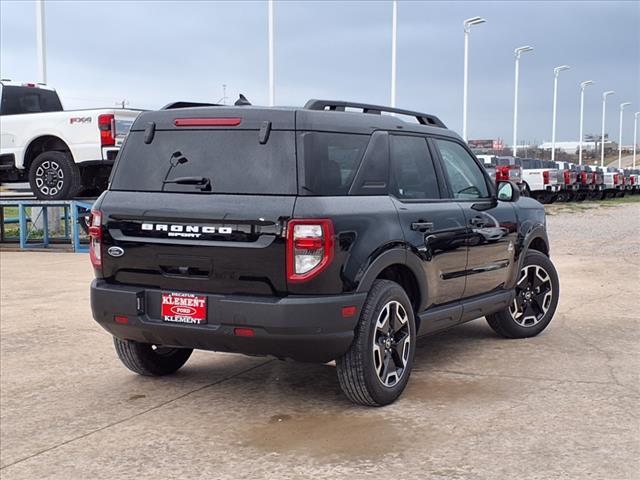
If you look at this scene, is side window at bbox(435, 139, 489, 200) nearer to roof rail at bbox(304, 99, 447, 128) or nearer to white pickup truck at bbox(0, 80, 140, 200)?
roof rail at bbox(304, 99, 447, 128)

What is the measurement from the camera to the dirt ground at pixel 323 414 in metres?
4.18

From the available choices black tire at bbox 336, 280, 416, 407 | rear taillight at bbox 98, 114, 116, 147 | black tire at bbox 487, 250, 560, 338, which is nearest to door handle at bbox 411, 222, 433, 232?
black tire at bbox 336, 280, 416, 407

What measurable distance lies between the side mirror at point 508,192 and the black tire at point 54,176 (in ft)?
30.8

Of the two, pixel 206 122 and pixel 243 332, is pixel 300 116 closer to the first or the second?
pixel 206 122

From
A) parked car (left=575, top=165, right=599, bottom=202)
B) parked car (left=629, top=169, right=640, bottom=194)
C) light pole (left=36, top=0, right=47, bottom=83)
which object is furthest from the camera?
parked car (left=629, top=169, right=640, bottom=194)

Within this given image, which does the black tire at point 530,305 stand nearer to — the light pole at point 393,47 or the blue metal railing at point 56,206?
the blue metal railing at point 56,206

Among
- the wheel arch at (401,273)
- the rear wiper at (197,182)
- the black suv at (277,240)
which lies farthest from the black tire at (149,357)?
the wheel arch at (401,273)

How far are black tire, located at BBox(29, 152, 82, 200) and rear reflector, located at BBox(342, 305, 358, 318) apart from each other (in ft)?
34.5

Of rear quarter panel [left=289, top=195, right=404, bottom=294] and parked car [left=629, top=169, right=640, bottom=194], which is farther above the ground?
rear quarter panel [left=289, top=195, right=404, bottom=294]

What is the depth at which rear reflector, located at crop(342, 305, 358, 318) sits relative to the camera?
4727mm

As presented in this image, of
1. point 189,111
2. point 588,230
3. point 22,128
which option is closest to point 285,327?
point 189,111

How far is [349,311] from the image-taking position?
15.6ft

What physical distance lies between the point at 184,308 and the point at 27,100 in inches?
462

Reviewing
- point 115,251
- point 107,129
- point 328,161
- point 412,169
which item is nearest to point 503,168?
point 107,129
